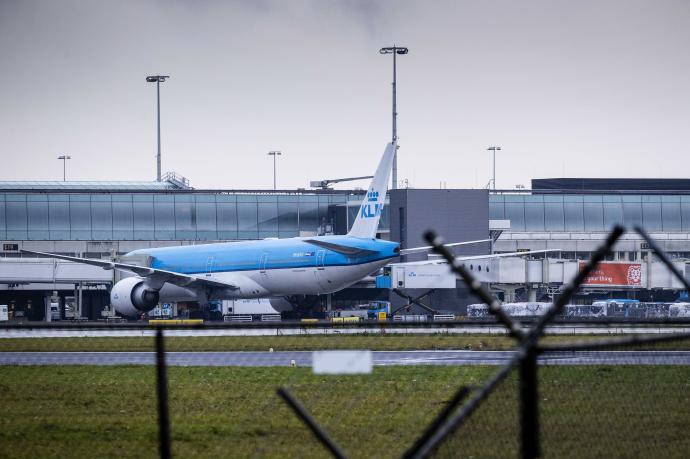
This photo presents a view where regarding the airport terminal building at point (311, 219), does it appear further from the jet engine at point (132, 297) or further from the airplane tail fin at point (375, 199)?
the jet engine at point (132, 297)

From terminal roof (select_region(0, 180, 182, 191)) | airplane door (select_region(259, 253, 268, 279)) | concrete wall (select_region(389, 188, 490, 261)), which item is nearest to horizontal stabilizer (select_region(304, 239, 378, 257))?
airplane door (select_region(259, 253, 268, 279))

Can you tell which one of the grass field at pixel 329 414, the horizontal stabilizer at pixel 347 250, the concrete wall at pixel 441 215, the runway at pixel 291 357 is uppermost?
the concrete wall at pixel 441 215

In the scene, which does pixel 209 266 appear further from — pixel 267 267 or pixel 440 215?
pixel 440 215

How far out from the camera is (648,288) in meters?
70.5

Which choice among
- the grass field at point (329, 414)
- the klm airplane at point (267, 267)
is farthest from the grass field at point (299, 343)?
the klm airplane at point (267, 267)

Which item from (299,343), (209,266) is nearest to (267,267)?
(209,266)

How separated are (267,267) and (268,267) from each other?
0.07 metres

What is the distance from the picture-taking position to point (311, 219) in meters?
100

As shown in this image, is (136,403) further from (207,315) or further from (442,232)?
(442,232)

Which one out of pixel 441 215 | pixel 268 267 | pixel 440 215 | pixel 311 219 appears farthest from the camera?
pixel 311 219

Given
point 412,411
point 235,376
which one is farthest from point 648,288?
point 412,411

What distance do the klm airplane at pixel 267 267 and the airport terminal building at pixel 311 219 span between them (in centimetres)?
2098

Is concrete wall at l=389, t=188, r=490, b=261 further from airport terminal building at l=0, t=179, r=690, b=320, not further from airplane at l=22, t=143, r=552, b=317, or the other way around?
airplane at l=22, t=143, r=552, b=317

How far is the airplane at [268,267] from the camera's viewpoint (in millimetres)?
58375
